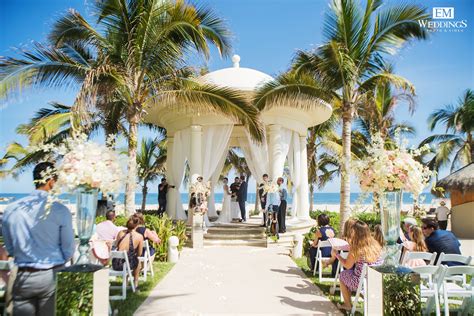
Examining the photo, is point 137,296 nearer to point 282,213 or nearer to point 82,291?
point 82,291

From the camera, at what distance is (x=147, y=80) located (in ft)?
36.6

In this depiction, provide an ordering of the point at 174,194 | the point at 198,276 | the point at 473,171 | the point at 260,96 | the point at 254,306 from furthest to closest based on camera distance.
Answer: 1. the point at 473,171
2. the point at 174,194
3. the point at 260,96
4. the point at 198,276
5. the point at 254,306

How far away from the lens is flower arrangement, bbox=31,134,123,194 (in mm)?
3760

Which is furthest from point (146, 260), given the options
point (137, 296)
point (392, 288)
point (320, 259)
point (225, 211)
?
point (225, 211)

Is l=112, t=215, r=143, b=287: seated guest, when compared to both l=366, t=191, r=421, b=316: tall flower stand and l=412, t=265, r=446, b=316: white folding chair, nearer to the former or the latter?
l=366, t=191, r=421, b=316: tall flower stand

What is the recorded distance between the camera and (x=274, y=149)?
13383 mm

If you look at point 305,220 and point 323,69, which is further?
point 305,220

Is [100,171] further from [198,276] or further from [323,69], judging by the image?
[323,69]

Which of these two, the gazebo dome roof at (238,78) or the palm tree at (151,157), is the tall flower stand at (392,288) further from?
the palm tree at (151,157)

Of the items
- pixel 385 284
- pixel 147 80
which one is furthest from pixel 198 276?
pixel 147 80

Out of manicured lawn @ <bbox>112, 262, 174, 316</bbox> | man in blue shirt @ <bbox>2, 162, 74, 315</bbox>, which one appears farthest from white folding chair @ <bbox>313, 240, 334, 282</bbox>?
man in blue shirt @ <bbox>2, 162, 74, 315</bbox>

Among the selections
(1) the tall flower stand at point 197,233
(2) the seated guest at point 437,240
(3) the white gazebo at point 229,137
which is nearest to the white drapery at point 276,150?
(3) the white gazebo at point 229,137

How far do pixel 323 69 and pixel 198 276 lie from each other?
6542 mm

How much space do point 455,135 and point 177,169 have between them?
1875 centimetres
